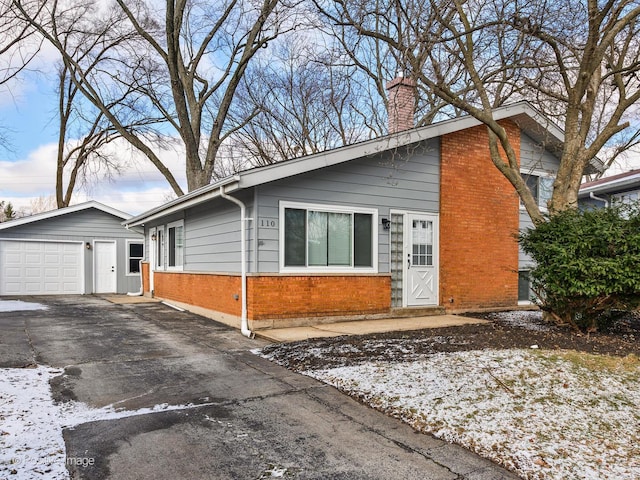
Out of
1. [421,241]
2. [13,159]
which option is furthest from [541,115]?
[13,159]

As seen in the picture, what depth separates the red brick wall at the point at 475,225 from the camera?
10688mm

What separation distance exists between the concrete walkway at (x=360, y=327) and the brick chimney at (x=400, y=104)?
13.2ft

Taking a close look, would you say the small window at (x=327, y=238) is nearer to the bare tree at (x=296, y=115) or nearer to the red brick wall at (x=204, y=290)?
the red brick wall at (x=204, y=290)

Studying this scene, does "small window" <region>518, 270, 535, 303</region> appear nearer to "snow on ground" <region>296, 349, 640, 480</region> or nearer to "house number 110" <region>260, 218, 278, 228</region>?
"snow on ground" <region>296, 349, 640, 480</region>

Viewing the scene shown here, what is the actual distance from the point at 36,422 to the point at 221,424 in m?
1.52

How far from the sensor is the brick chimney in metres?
10.1

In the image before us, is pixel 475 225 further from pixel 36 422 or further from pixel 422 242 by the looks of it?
pixel 36 422

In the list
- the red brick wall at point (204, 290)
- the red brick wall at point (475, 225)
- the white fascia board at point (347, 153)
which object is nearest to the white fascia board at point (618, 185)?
the red brick wall at point (475, 225)

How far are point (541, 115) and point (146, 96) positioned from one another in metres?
15.4

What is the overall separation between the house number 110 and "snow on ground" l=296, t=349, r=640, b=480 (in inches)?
135

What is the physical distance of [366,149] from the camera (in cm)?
905

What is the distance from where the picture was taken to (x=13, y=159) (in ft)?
65.2

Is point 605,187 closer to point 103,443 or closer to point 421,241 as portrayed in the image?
point 421,241

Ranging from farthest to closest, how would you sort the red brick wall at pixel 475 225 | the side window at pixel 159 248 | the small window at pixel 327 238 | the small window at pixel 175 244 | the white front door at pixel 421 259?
the side window at pixel 159 248
the small window at pixel 175 244
the red brick wall at pixel 475 225
the white front door at pixel 421 259
the small window at pixel 327 238
